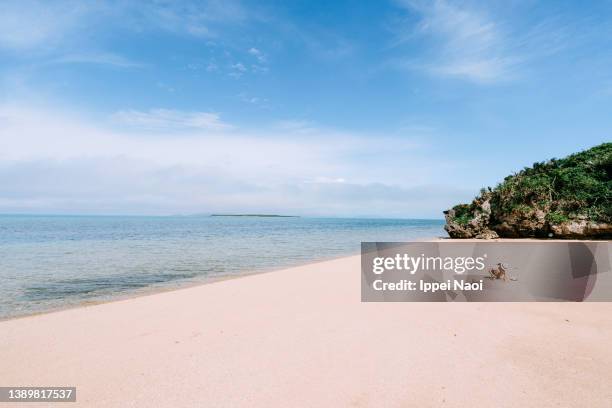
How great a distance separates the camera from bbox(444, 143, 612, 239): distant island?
15812 millimetres

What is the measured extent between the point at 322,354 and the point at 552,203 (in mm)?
18314

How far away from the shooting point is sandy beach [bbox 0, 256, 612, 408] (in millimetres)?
3348

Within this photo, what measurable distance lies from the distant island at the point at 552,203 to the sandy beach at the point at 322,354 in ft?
41.0

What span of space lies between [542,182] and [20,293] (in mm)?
23796

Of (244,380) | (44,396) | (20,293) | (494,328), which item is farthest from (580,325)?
(20,293)

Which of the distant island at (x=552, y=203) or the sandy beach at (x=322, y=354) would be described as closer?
the sandy beach at (x=322, y=354)

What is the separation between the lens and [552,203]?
17.3 m

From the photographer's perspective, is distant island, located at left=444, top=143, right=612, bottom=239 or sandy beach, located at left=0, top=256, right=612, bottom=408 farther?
distant island, located at left=444, top=143, right=612, bottom=239

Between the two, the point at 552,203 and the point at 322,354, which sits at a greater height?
the point at 552,203

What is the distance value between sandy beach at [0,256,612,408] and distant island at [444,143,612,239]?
12509 mm

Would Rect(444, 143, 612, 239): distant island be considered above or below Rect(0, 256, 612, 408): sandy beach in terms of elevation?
above

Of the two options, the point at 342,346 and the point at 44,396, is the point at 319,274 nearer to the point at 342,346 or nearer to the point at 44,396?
the point at 342,346

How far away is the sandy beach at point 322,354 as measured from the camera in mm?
3348

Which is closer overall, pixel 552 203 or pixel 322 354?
pixel 322 354
